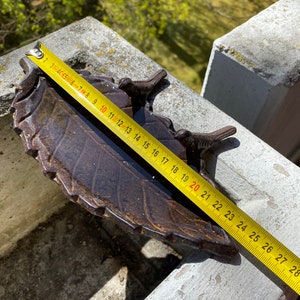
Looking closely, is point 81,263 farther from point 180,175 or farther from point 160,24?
point 160,24

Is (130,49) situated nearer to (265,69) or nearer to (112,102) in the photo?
(112,102)

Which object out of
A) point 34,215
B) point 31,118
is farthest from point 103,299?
point 31,118

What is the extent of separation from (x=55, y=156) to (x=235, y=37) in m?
0.92

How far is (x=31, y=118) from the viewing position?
1154mm

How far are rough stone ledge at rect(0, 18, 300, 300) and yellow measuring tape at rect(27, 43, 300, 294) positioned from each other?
92mm

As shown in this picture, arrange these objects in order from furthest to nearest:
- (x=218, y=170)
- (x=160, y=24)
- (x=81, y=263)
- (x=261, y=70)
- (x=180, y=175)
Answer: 1. (x=160, y=24)
2. (x=81, y=263)
3. (x=261, y=70)
4. (x=218, y=170)
5. (x=180, y=175)

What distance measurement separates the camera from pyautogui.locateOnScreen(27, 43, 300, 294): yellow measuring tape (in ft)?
3.18

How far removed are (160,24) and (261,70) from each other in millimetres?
1788

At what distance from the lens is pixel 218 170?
1.23 m

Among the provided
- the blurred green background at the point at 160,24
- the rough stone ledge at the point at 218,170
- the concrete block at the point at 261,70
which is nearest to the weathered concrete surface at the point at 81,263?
the rough stone ledge at the point at 218,170

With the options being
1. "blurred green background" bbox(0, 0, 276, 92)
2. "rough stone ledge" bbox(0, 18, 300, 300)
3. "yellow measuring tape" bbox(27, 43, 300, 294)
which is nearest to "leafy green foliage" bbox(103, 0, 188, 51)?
"blurred green background" bbox(0, 0, 276, 92)

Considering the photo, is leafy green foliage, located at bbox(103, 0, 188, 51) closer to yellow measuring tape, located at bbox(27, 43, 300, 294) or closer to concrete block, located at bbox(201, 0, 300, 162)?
concrete block, located at bbox(201, 0, 300, 162)

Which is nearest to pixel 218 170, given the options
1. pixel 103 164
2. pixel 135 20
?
pixel 103 164

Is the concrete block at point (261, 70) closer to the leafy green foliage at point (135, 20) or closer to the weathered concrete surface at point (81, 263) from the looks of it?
the weathered concrete surface at point (81, 263)
